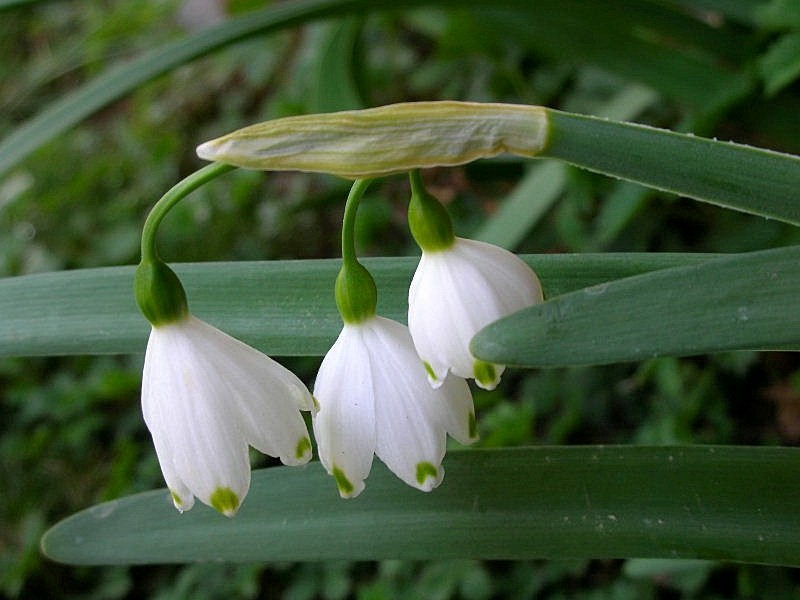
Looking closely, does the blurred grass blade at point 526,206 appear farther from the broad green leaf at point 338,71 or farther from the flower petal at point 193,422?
the flower petal at point 193,422

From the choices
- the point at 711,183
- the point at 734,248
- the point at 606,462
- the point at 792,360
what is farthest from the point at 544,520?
the point at 792,360

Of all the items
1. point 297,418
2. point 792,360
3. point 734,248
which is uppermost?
point 297,418

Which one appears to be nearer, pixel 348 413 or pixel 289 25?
pixel 348 413

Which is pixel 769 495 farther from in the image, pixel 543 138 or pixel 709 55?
pixel 709 55

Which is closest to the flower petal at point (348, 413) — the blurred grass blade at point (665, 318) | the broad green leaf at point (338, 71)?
the blurred grass blade at point (665, 318)

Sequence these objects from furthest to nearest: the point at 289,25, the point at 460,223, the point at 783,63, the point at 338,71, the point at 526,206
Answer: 1. the point at 460,223
2. the point at 338,71
3. the point at 526,206
4. the point at 289,25
5. the point at 783,63

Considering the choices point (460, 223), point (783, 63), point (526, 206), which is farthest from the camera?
point (460, 223)

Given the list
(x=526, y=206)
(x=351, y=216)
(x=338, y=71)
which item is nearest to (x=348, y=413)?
(x=351, y=216)

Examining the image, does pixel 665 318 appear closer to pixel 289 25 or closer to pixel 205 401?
pixel 205 401

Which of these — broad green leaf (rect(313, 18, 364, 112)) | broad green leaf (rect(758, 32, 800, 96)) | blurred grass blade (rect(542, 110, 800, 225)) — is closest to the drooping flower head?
blurred grass blade (rect(542, 110, 800, 225))
